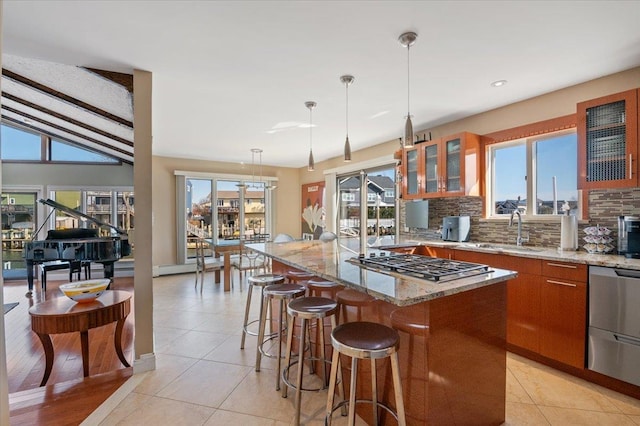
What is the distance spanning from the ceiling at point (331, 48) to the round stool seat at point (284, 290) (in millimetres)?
1852

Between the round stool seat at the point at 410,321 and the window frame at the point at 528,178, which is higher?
the window frame at the point at 528,178

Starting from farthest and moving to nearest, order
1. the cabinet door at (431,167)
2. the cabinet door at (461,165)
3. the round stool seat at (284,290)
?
the cabinet door at (431,167) < the cabinet door at (461,165) < the round stool seat at (284,290)

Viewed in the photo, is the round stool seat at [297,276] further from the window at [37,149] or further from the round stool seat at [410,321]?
the window at [37,149]

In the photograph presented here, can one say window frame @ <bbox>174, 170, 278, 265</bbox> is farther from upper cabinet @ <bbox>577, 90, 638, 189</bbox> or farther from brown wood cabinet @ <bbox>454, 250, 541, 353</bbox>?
upper cabinet @ <bbox>577, 90, 638, 189</bbox>

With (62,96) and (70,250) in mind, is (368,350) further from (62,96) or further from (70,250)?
(70,250)

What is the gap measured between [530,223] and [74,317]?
4.23 m

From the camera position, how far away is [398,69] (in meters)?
2.69

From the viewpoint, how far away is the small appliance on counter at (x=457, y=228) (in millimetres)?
3803

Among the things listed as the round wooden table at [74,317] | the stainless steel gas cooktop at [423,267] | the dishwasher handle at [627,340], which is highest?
the stainless steel gas cooktop at [423,267]

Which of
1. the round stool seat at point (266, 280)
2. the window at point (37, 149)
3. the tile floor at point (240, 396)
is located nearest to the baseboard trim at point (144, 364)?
the tile floor at point (240, 396)

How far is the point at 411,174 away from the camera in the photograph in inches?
174

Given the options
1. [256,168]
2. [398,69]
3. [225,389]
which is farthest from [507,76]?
[256,168]

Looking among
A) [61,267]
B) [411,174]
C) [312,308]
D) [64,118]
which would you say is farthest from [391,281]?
[61,267]

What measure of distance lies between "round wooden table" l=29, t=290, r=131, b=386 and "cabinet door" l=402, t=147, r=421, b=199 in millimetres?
3545
